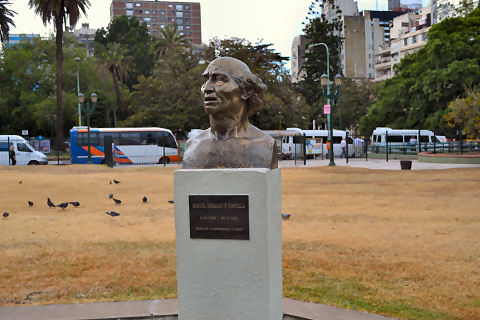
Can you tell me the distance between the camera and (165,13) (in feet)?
507

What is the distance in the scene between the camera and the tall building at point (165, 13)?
15212 cm

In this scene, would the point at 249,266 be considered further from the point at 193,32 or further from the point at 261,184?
the point at 193,32

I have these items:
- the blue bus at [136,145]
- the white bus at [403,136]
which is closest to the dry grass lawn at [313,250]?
the blue bus at [136,145]

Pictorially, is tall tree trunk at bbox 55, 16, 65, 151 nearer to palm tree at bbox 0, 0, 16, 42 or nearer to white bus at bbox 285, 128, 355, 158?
palm tree at bbox 0, 0, 16, 42

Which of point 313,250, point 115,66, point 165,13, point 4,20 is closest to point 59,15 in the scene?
point 4,20

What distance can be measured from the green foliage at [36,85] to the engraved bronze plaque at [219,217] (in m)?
45.9

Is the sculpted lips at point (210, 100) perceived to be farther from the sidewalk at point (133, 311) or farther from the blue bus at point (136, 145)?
the blue bus at point (136, 145)

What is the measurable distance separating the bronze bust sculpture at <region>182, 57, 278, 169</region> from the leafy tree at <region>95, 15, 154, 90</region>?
63095mm

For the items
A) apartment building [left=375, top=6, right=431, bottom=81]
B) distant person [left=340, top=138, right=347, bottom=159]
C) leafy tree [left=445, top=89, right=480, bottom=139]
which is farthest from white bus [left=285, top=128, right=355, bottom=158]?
apartment building [left=375, top=6, right=431, bottom=81]

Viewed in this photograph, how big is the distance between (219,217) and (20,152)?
99.3ft

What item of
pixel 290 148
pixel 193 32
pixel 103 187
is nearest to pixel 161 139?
pixel 290 148

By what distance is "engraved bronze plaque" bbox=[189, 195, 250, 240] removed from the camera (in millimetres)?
4395

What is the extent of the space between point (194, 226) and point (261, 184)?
720 millimetres

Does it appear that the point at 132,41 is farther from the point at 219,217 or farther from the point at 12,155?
the point at 219,217
